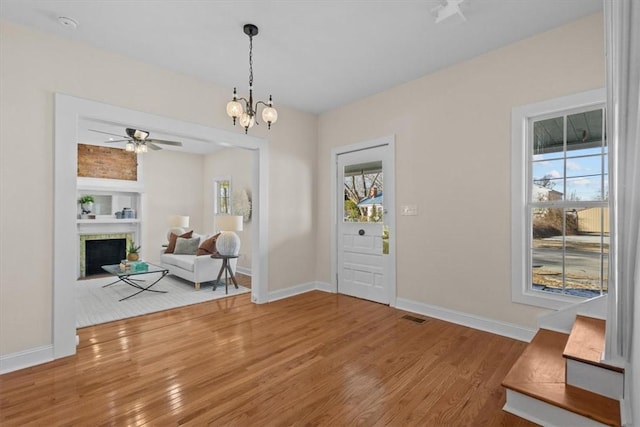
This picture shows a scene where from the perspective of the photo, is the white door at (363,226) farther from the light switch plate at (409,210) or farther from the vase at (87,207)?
the vase at (87,207)

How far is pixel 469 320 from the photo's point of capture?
320cm

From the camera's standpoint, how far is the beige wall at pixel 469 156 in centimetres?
269

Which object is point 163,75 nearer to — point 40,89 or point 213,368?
point 40,89

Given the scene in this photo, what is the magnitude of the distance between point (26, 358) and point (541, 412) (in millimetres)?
3800

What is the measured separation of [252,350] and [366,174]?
276cm

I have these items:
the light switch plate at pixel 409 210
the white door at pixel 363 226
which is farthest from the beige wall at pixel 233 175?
the light switch plate at pixel 409 210

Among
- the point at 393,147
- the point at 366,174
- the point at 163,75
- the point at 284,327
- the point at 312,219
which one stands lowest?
the point at 284,327

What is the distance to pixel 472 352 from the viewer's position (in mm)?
2615

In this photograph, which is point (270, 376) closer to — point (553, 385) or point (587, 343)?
point (553, 385)

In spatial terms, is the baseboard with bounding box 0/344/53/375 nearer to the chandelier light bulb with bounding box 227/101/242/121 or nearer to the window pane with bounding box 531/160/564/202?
the chandelier light bulb with bounding box 227/101/242/121

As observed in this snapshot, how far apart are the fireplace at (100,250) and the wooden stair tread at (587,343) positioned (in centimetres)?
776

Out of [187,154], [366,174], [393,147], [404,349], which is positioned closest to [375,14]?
[393,147]

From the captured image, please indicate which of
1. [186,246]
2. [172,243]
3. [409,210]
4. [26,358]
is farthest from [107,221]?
[409,210]

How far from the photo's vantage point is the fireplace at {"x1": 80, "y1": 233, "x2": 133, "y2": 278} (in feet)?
20.7
